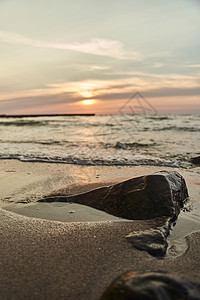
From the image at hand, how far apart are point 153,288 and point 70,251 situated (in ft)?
2.63

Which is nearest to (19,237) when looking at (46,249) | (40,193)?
(46,249)

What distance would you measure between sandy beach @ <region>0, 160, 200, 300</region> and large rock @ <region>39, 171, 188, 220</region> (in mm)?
131

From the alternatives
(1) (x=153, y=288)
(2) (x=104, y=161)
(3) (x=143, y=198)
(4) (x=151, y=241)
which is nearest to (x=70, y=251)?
(4) (x=151, y=241)

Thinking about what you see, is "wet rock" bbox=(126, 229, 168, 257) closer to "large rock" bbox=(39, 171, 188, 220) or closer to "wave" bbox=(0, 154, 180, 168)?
"large rock" bbox=(39, 171, 188, 220)

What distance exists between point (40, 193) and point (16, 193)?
0.31 metres

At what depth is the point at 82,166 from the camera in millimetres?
5219

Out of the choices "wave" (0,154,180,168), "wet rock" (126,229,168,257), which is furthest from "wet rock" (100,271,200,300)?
"wave" (0,154,180,168)

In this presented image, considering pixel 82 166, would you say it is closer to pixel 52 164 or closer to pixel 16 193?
pixel 52 164

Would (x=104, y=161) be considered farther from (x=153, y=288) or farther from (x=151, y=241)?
(x=153, y=288)

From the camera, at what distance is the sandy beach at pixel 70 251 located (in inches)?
56.9

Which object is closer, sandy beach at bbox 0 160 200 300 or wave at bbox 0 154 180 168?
sandy beach at bbox 0 160 200 300

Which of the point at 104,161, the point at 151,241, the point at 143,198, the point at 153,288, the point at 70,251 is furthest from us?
→ the point at 104,161

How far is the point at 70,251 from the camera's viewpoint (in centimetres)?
180

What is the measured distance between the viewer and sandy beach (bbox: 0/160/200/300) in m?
1.45
